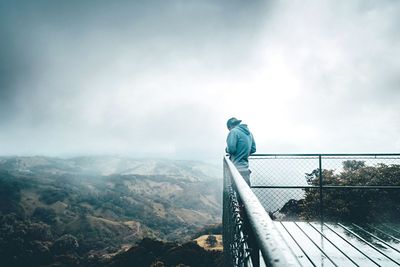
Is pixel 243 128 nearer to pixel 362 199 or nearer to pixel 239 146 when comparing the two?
pixel 239 146

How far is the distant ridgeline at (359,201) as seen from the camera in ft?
29.2

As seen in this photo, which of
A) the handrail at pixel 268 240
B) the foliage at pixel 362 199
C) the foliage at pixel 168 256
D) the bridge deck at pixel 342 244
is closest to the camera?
the handrail at pixel 268 240

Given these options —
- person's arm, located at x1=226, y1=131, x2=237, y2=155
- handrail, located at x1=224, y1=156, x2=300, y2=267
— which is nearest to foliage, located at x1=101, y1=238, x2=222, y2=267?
person's arm, located at x1=226, y1=131, x2=237, y2=155

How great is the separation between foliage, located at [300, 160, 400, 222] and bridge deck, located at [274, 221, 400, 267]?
304cm

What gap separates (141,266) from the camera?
4781 cm

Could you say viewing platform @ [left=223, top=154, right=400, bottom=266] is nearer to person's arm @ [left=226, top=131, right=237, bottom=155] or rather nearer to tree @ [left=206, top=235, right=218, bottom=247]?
person's arm @ [left=226, top=131, right=237, bottom=155]

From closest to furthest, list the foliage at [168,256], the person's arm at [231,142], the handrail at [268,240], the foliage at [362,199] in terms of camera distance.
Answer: the handrail at [268,240] < the person's arm at [231,142] < the foliage at [362,199] < the foliage at [168,256]

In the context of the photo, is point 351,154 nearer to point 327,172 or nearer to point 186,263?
point 327,172

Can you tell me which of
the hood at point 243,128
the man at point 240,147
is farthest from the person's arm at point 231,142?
the hood at point 243,128

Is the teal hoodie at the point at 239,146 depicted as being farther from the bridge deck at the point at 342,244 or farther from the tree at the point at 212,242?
the tree at the point at 212,242

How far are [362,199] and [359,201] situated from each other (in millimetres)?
111

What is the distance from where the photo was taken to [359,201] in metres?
→ 9.45

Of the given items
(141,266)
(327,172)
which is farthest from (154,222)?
(327,172)

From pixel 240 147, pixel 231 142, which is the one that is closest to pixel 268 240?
pixel 231 142
